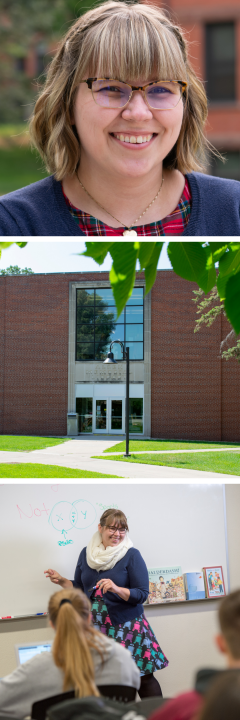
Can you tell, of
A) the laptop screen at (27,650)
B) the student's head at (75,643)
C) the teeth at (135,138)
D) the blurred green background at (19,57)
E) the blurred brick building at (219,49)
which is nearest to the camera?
the teeth at (135,138)

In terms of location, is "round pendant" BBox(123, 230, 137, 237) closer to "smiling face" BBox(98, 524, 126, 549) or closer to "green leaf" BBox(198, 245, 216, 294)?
"green leaf" BBox(198, 245, 216, 294)

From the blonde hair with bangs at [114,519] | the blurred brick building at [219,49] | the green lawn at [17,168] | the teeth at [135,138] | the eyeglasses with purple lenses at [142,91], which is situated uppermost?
the blurred brick building at [219,49]

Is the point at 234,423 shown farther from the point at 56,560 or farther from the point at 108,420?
the point at 56,560

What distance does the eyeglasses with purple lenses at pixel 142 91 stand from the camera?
1.12m

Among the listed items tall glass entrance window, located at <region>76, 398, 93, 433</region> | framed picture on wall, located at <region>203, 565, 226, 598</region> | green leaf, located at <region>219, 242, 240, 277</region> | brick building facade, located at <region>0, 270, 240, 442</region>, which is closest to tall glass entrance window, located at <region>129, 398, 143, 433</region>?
brick building facade, located at <region>0, 270, 240, 442</region>

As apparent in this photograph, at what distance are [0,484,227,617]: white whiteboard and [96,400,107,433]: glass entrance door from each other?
1.61 meters

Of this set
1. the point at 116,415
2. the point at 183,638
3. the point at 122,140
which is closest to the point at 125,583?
the point at 183,638

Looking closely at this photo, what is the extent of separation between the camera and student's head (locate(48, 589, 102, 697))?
5.07 feet

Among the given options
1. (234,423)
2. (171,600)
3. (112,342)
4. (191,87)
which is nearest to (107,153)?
(191,87)

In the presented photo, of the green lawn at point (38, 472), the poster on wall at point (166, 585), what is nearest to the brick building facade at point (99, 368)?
the green lawn at point (38, 472)

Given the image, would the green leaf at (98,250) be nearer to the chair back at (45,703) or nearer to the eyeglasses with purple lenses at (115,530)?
the chair back at (45,703)

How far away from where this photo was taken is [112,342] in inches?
65.9

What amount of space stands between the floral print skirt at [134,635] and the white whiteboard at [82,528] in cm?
55

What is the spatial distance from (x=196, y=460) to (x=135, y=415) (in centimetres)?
26
